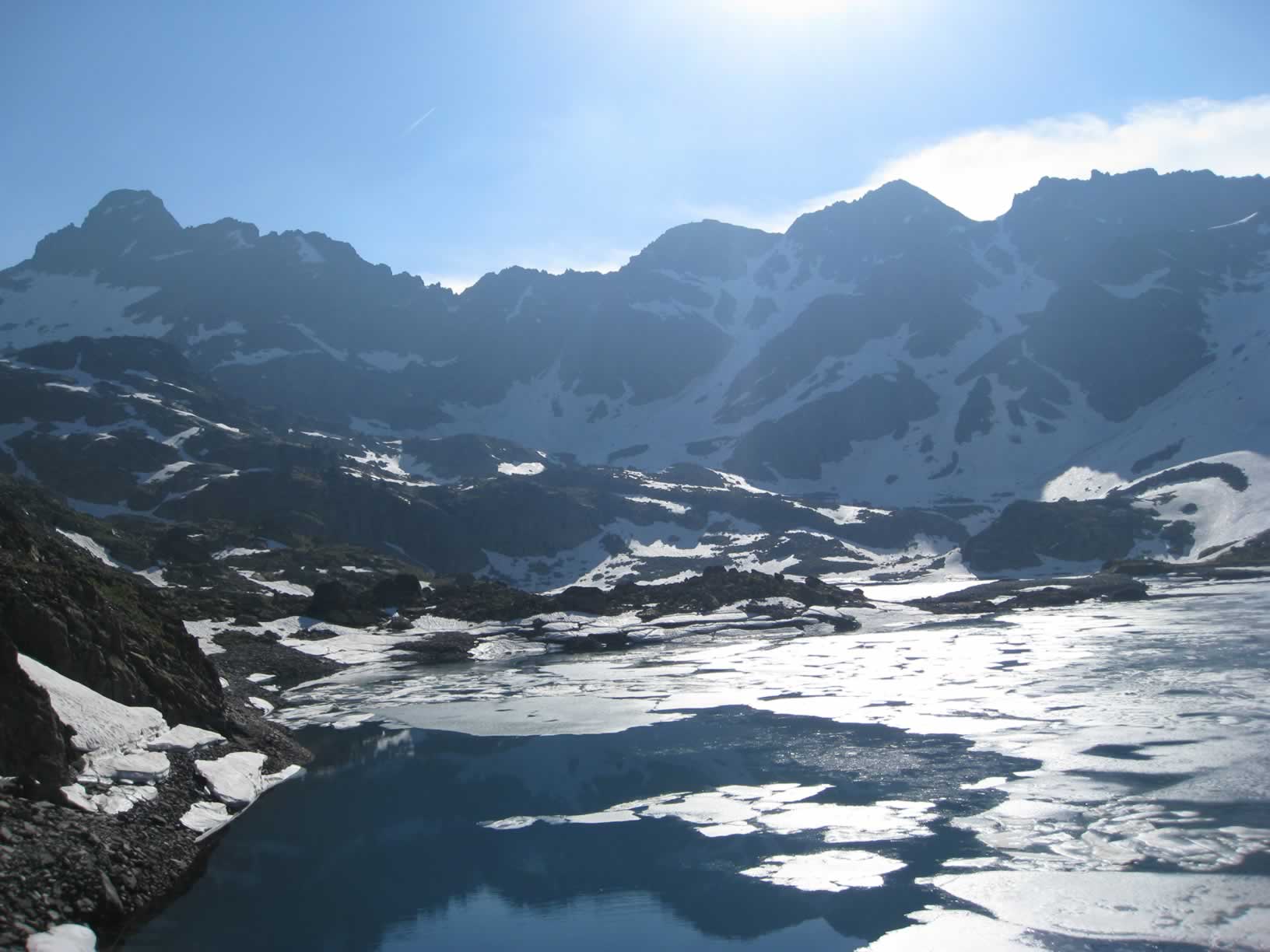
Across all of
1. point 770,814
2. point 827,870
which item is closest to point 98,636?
point 770,814

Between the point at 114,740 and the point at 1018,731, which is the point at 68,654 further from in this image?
the point at 1018,731

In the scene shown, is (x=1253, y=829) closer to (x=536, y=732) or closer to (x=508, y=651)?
(x=536, y=732)

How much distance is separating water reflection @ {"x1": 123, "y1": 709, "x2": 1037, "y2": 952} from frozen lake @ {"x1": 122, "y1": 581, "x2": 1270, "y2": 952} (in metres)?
0.08

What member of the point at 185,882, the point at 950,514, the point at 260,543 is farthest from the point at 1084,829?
the point at 950,514

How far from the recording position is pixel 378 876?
2072 centimetres

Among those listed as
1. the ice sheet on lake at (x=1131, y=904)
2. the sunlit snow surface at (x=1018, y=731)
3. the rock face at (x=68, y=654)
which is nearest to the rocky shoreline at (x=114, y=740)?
the rock face at (x=68, y=654)

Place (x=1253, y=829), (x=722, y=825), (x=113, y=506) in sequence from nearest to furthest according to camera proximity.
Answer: (x=1253, y=829) → (x=722, y=825) → (x=113, y=506)

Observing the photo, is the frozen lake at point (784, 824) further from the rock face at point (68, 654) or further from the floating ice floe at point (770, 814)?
the rock face at point (68, 654)

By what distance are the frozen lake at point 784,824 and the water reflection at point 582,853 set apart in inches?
3.1

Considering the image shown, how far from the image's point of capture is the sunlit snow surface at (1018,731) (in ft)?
53.2

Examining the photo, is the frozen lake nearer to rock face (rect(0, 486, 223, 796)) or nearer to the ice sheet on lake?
the ice sheet on lake

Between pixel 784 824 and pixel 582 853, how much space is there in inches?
178

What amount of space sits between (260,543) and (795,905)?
10363 centimetres

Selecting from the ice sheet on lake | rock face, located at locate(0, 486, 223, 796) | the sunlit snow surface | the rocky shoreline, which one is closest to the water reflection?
the sunlit snow surface
